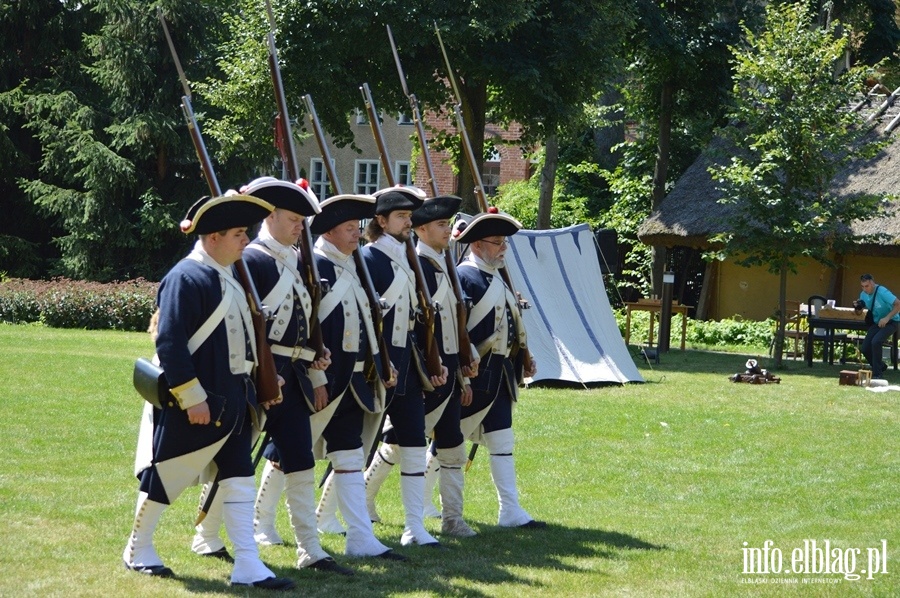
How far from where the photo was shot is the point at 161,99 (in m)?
32.3

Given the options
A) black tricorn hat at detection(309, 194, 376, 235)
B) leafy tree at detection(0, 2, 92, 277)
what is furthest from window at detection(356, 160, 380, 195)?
black tricorn hat at detection(309, 194, 376, 235)

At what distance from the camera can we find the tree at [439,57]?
20672 millimetres

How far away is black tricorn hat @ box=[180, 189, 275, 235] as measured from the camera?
5707 millimetres

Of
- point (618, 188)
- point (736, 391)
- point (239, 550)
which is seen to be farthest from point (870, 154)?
point (239, 550)

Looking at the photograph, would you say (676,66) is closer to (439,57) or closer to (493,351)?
(439,57)

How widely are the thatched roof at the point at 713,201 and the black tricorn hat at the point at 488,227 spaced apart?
1731cm

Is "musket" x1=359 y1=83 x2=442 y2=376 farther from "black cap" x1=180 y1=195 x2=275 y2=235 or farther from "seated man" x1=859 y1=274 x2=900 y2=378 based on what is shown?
"seated man" x1=859 y1=274 x2=900 y2=378

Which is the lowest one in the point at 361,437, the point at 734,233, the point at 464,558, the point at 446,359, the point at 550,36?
the point at 464,558

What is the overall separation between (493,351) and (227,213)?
2616 mm

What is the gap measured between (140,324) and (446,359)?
61.8 ft

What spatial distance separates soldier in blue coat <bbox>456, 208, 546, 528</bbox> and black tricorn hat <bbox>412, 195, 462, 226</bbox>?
38 centimetres

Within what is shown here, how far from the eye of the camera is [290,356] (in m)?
6.36

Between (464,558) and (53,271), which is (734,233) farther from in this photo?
(53,271)

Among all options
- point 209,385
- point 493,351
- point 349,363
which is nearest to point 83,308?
point 493,351
